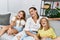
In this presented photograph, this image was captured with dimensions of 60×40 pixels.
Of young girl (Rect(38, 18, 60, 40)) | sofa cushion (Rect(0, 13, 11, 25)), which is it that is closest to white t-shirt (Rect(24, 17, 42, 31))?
young girl (Rect(38, 18, 60, 40))

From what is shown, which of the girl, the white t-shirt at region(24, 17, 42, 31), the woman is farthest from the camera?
the woman

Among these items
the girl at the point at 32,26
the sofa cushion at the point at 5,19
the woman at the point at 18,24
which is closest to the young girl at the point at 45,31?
the girl at the point at 32,26

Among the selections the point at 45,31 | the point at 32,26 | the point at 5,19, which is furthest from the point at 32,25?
the point at 5,19

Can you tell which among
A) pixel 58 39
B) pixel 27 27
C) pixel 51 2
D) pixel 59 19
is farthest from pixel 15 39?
pixel 51 2

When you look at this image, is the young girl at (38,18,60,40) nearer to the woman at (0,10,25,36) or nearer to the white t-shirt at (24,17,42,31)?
the white t-shirt at (24,17,42,31)

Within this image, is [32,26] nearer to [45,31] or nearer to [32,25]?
[32,25]

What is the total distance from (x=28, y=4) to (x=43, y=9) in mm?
420

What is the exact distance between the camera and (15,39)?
8.64 feet

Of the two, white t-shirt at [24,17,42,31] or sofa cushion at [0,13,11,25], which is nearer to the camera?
white t-shirt at [24,17,42,31]

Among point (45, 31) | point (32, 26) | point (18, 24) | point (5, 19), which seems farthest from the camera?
point (5, 19)

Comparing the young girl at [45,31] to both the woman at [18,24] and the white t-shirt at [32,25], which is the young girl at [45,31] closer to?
the white t-shirt at [32,25]

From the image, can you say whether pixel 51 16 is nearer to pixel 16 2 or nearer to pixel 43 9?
pixel 43 9

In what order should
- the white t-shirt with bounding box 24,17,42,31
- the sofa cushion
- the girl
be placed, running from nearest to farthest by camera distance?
the girl
the white t-shirt with bounding box 24,17,42,31
the sofa cushion

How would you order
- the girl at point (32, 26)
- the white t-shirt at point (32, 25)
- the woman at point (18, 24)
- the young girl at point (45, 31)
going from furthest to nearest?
the woman at point (18, 24) < the white t-shirt at point (32, 25) < the girl at point (32, 26) < the young girl at point (45, 31)
